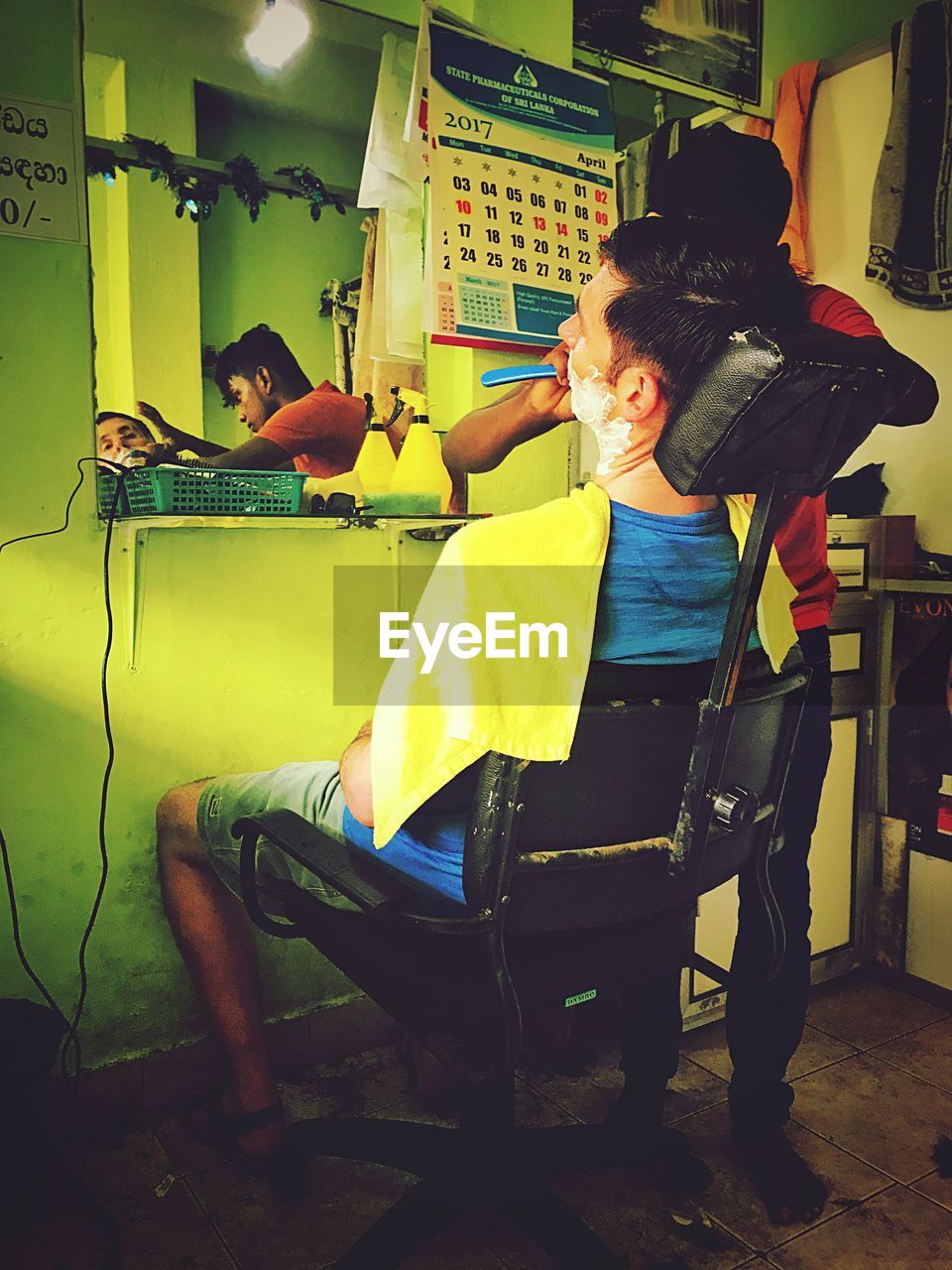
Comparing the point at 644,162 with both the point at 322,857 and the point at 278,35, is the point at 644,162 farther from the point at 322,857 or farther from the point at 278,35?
the point at 322,857

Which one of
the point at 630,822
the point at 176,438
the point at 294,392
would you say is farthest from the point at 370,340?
the point at 630,822

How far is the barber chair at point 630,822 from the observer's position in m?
1.08

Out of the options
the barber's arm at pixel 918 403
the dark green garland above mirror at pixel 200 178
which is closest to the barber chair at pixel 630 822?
the barber's arm at pixel 918 403

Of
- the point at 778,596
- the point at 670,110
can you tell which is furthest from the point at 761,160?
the point at 670,110

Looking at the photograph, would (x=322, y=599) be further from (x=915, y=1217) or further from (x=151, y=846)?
(x=915, y=1217)

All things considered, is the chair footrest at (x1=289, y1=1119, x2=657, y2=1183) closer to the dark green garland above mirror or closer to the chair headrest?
the chair headrest

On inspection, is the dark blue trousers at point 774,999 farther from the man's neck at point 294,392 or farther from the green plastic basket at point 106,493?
the green plastic basket at point 106,493

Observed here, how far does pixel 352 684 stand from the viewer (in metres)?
2.12

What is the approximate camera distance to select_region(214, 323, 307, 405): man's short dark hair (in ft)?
6.06

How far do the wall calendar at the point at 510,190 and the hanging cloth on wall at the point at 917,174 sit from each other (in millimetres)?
733

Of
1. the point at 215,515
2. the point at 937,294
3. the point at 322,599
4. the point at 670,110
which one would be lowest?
the point at 322,599

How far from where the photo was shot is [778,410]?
3.48ft

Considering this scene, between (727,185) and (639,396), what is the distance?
55 cm

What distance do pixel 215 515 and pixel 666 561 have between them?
787mm
